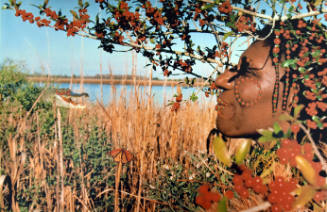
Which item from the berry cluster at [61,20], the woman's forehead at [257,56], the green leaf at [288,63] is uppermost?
the berry cluster at [61,20]

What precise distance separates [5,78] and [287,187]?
2.19m

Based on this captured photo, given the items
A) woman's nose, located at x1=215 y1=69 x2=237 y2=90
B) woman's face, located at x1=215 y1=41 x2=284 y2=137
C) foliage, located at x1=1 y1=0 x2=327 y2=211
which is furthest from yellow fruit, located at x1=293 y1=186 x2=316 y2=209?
woman's nose, located at x1=215 y1=69 x2=237 y2=90

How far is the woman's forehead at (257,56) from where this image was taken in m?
1.11

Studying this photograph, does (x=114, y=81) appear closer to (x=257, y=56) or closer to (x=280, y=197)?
(x=257, y=56)

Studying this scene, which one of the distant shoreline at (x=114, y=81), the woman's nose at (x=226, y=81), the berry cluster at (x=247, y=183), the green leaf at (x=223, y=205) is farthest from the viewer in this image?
the distant shoreline at (x=114, y=81)

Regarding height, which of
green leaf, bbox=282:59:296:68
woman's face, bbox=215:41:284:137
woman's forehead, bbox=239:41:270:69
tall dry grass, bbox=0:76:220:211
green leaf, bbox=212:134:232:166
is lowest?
tall dry grass, bbox=0:76:220:211

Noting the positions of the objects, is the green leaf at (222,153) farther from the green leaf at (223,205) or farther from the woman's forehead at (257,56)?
the woman's forehead at (257,56)

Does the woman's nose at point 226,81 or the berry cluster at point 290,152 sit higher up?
the woman's nose at point 226,81

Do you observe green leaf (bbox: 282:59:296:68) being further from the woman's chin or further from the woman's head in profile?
the woman's chin

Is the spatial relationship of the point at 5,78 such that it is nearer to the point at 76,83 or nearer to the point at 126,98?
the point at 76,83

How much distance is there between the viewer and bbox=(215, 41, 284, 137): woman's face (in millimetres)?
1108

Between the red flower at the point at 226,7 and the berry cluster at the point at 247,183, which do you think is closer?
the berry cluster at the point at 247,183

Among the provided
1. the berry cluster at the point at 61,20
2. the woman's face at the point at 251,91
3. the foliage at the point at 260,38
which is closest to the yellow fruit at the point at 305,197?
the foliage at the point at 260,38

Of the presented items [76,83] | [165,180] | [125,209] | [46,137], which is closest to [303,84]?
[165,180]
